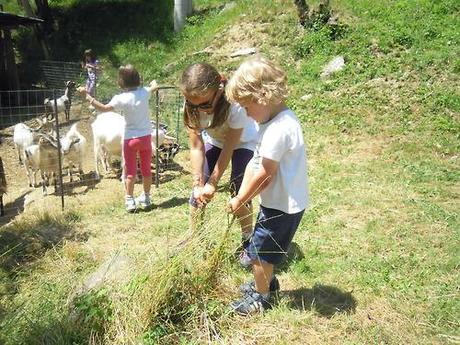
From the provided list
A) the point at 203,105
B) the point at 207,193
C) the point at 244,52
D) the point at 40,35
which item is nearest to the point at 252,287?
the point at 207,193

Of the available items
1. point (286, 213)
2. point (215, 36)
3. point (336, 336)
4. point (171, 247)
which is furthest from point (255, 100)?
point (215, 36)

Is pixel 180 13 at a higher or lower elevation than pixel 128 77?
higher

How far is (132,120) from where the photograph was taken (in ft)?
16.6

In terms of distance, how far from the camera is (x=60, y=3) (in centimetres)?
2127

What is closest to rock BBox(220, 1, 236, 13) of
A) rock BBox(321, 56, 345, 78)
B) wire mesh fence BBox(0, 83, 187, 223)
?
rock BBox(321, 56, 345, 78)

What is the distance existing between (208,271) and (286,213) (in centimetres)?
62

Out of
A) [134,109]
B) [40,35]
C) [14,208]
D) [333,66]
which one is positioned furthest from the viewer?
[40,35]

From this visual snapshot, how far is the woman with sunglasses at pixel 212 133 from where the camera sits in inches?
116

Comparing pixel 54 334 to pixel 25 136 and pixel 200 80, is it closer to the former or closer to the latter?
pixel 200 80

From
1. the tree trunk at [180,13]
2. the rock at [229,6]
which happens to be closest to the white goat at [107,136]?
the rock at [229,6]

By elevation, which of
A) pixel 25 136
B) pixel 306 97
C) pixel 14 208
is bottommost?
pixel 14 208

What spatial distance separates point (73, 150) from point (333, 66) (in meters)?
5.49

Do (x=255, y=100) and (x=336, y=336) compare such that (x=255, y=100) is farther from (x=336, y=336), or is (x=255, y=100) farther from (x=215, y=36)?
(x=215, y=36)

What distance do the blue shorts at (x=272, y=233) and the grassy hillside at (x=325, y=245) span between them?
0.73 feet
